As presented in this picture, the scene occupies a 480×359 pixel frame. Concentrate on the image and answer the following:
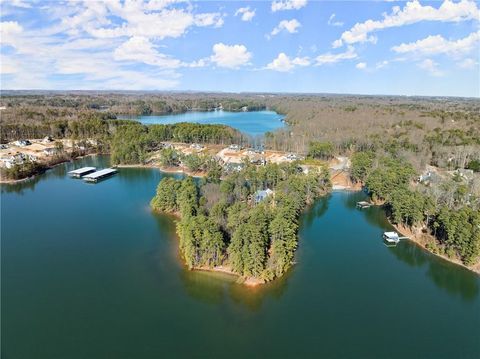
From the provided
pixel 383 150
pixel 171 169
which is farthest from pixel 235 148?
pixel 383 150

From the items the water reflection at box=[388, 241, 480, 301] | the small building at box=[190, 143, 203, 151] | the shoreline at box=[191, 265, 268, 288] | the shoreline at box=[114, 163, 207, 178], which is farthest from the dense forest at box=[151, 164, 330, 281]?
the small building at box=[190, 143, 203, 151]

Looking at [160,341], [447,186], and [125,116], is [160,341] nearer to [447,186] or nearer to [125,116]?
[447,186]

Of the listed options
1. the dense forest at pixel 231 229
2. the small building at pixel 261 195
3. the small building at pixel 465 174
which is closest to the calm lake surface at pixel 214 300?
the dense forest at pixel 231 229

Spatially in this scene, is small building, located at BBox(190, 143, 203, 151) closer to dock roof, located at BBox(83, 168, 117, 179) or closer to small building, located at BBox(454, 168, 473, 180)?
dock roof, located at BBox(83, 168, 117, 179)

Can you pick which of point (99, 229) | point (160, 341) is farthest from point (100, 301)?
point (99, 229)

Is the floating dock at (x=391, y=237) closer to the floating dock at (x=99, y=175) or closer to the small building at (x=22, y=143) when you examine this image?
the floating dock at (x=99, y=175)

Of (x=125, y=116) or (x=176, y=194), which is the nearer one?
(x=176, y=194)
